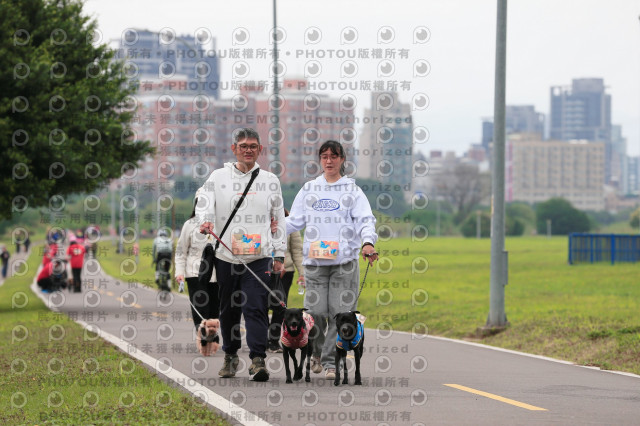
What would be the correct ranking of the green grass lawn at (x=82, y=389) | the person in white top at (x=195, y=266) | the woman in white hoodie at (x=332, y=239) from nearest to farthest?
the green grass lawn at (x=82, y=389) → the woman in white hoodie at (x=332, y=239) → the person in white top at (x=195, y=266)

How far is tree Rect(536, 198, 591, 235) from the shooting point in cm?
16500

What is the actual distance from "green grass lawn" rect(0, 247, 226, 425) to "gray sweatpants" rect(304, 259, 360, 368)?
1.46 meters

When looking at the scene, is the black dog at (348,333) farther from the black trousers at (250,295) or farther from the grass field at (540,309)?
the grass field at (540,309)

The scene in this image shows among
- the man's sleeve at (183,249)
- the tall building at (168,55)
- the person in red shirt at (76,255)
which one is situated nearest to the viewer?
the man's sleeve at (183,249)

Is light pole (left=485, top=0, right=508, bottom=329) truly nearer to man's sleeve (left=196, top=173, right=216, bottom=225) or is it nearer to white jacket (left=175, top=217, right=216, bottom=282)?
white jacket (left=175, top=217, right=216, bottom=282)

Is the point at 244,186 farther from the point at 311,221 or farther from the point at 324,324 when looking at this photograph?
the point at 324,324

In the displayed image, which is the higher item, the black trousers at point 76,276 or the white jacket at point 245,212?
the white jacket at point 245,212

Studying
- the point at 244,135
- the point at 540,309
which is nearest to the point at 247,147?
the point at 244,135

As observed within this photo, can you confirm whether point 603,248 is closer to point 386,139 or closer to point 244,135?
point 386,139

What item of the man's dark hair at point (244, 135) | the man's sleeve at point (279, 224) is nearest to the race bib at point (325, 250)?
the man's sleeve at point (279, 224)

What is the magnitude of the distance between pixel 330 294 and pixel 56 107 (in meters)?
17.6

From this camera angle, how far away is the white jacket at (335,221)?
10.3 metres

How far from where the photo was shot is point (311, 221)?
10445 mm

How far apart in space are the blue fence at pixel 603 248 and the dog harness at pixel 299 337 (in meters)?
44.9
